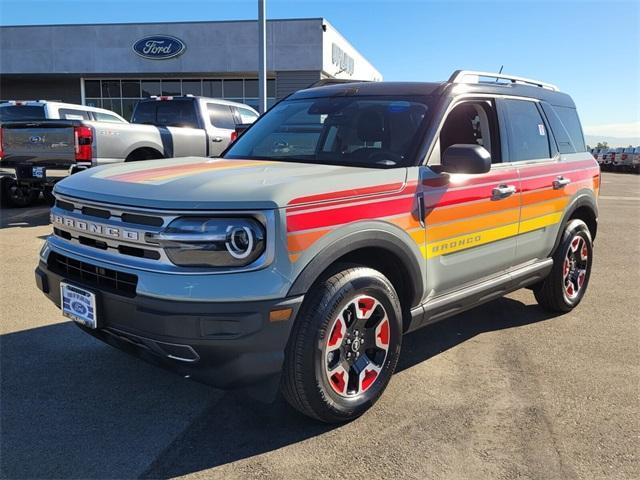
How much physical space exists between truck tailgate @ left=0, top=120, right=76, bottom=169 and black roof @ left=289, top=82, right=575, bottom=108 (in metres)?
5.48

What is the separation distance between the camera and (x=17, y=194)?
10367mm

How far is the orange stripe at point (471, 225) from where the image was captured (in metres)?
3.43

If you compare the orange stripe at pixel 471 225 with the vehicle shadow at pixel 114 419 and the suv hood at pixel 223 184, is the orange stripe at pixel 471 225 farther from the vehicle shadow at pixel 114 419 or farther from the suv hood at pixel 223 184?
the vehicle shadow at pixel 114 419

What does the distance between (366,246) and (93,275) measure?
1.42 m

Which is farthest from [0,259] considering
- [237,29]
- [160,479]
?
[237,29]

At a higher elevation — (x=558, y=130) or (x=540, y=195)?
(x=558, y=130)

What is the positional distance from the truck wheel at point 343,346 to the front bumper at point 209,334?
0.48 feet

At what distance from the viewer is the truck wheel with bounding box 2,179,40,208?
1009 centimetres

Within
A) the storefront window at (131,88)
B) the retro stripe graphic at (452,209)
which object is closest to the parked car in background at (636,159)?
the storefront window at (131,88)

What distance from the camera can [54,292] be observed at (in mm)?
3107

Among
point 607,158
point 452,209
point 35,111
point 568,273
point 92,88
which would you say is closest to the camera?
point 452,209

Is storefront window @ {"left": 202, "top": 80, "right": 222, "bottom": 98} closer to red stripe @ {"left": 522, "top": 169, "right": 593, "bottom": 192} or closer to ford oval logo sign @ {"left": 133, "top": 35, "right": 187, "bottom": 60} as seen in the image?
ford oval logo sign @ {"left": 133, "top": 35, "right": 187, "bottom": 60}

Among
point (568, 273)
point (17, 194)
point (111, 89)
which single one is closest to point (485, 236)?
point (568, 273)

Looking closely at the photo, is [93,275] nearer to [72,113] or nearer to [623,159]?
[72,113]
